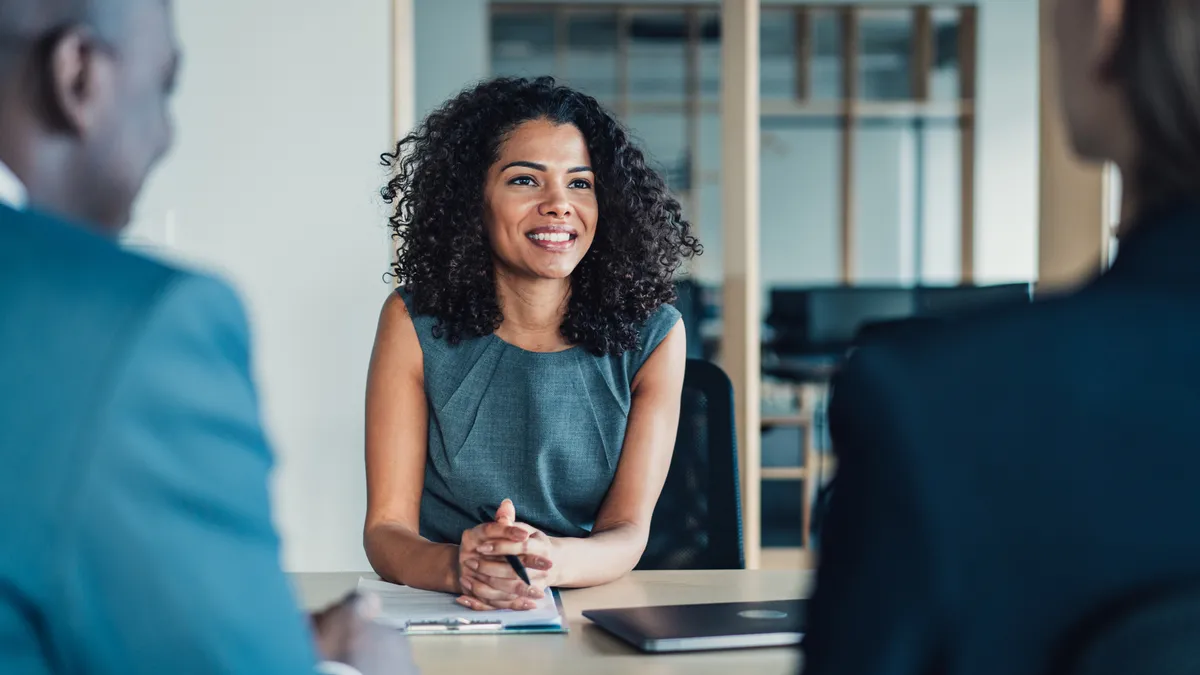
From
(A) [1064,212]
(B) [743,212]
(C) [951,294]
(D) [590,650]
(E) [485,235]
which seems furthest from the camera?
(C) [951,294]

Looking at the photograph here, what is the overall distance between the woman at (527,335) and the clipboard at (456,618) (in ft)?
0.75

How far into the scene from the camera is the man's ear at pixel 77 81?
0.70m

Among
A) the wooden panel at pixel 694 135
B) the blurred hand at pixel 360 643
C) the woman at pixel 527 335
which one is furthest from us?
the wooden panel at pixel 694 135

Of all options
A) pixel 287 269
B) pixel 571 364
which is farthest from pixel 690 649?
pixel 287 269

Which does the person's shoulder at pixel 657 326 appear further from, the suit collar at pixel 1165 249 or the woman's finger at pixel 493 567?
the suit collar at pixel 1165 249

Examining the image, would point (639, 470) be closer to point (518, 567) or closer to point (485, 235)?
point (518, 567)

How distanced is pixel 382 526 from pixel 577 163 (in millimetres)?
763

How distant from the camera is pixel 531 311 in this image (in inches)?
83.7

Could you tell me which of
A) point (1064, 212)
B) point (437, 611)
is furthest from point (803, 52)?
point (437, 611)

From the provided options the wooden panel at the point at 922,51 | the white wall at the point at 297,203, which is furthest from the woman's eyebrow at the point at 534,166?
the wooden panel at the point at 922,51

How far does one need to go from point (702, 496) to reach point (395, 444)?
0.57 m

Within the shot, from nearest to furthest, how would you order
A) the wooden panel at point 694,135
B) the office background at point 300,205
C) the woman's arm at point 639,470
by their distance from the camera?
the woman's arm at point 639,470 < the office background at point 300,205 < the wooden panel at point 694,135

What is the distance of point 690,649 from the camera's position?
1275 mm

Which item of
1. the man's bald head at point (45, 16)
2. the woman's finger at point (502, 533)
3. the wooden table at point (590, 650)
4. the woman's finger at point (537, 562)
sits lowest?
the wooden table at point (590, 650)
